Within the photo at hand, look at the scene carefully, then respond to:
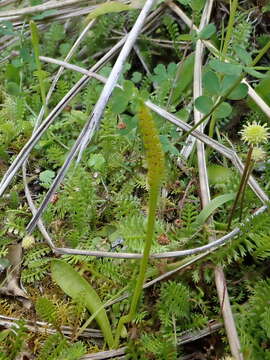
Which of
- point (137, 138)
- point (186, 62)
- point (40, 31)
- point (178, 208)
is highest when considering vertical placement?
point (40, 31)

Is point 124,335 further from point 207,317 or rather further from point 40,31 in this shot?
point 40,31

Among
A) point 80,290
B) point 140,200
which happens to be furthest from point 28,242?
point 140,200

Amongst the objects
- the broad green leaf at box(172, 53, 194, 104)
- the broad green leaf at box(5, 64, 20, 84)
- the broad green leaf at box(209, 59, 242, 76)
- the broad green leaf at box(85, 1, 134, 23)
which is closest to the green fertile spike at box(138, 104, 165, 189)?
the broad green leaf at box(209, 59, 242, 76)

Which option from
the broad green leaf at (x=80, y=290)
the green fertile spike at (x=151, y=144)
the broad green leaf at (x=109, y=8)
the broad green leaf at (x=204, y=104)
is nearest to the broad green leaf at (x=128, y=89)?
the broad green leaf at (x=204, y=104)

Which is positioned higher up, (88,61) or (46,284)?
(88,61)

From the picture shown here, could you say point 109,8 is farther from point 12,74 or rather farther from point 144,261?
point 144,261

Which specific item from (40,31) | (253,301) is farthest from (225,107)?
(40,31)
